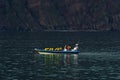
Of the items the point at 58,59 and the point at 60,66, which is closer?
the point at 60,66

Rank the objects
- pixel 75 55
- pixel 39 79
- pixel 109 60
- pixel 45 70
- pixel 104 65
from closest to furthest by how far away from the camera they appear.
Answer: pixel 39 79
pixel 45 70
pixel 104 65
pixel 109 60
pixel 75 55

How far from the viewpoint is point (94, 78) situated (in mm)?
99500

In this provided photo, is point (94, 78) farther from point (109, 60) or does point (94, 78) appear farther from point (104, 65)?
point (109, 60)

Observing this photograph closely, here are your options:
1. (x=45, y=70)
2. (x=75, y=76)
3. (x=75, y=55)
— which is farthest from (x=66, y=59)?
(x=75, y=76)

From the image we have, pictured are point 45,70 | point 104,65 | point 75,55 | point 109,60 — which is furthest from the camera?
point 75,55

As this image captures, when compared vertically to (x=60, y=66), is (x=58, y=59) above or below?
above

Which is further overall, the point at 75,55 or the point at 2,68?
the point at 75,55

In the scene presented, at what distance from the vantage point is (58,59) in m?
133

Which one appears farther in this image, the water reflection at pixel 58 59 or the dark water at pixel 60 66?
the water reflection at pixel 58 59

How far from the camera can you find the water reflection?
124 metres

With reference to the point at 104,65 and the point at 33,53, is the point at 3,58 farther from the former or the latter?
the point at 104,65

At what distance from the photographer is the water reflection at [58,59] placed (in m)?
124

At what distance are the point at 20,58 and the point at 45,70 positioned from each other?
2337 cm

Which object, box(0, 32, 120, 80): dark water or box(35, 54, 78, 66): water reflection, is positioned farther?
box(35, 54, 78, 66): water reflection
